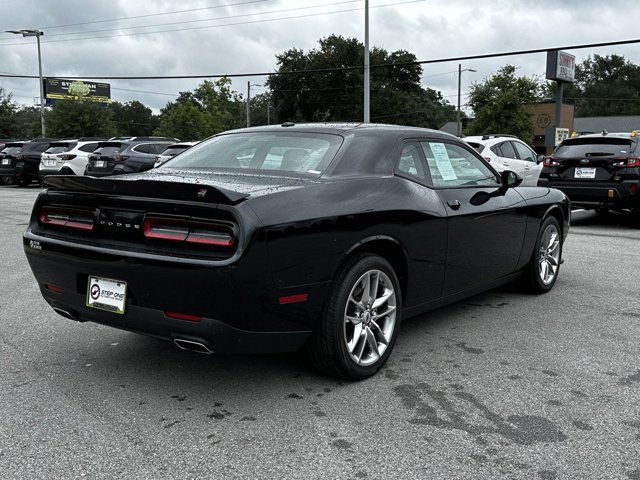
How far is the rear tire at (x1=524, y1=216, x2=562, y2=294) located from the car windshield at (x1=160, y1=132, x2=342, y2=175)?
2.49 m

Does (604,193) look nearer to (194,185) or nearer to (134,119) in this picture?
(194,185)

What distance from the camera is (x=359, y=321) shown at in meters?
3.63

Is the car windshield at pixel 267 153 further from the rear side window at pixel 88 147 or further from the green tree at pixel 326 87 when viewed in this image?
the green tree at pixel 326 87

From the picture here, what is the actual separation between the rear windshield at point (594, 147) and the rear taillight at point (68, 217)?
9.11 m

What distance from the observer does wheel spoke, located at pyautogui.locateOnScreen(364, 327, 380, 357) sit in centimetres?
368

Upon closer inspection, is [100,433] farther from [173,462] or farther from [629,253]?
[629,253]

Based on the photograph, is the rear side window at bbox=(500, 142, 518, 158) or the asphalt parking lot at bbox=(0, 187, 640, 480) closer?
the asphalt parking lot at bbox=(0, 187, 640, 480)

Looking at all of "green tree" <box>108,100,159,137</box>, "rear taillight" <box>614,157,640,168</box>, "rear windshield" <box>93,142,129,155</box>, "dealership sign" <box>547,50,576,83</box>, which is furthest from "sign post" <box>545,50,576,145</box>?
"green tree" <box>108,100,159,137</box>

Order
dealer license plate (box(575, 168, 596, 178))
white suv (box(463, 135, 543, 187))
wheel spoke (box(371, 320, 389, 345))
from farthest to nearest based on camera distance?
white suv (box(463, 135, 543, 187)), dealer license plate (box(575, 168, 596, 178)), wheel spoke (box(371, 320, 389, 345))

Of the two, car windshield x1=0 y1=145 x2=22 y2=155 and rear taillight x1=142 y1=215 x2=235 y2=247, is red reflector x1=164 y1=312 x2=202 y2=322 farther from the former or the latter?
car windshield x1=0 y1=145 x2=22 y2=155

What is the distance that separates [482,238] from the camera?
15.4ft

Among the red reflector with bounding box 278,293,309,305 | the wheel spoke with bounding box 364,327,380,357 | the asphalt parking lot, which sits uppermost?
the red reflector with bounding box 278,293,309,305

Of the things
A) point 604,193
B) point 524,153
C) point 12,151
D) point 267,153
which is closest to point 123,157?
point 12,151

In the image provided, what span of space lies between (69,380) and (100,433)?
820 mm
